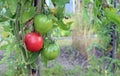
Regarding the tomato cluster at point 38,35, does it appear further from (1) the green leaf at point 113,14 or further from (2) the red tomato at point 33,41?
(1) the green leaf at point 113,14

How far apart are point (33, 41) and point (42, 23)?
0.04 m

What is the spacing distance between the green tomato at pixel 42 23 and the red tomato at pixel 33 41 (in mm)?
13

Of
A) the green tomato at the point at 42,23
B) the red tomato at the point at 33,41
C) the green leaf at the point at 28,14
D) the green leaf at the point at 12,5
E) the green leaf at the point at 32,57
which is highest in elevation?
the green leaf at the point at 12,5

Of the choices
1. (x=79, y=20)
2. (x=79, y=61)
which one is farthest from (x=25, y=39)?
(x=79, y=20)

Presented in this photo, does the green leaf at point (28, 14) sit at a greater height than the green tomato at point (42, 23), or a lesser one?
greater

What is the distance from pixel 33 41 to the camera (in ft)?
2.12

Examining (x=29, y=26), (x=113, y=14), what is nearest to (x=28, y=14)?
(x=29, y=26)

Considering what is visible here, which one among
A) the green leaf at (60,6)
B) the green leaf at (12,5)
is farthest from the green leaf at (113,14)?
the green leaf at (12,5)

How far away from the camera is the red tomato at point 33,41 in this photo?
643mm

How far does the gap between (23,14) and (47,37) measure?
3.7 inches

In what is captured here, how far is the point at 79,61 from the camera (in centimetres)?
403

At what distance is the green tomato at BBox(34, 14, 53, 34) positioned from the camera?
0.64 m

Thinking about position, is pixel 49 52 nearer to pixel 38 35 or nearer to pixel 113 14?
pixel 38 35

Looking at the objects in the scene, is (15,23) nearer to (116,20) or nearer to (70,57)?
(116,20)
